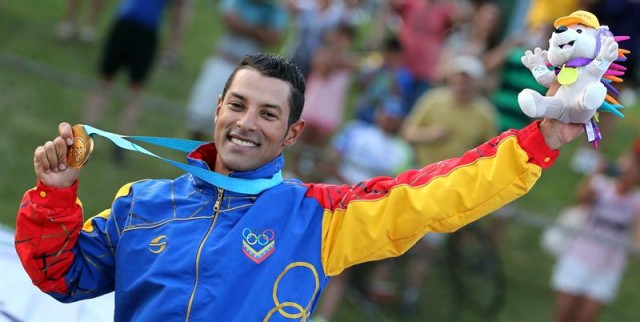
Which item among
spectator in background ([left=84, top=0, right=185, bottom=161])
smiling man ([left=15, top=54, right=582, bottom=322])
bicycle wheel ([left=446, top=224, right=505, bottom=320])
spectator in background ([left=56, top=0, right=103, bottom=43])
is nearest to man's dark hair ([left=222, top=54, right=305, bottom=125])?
smiling man ([left=15, top=54, right=582, bottom=322])

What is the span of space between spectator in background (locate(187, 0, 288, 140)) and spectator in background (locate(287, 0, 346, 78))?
0.83 metres

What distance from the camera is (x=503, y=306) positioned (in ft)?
24.8

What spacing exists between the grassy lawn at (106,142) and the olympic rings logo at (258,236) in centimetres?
395

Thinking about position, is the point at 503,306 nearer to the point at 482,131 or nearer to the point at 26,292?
the point at 482,131

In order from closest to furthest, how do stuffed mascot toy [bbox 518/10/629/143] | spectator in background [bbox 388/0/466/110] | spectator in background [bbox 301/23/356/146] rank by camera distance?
stuffed mascot toy [bbox 518/10/629/143]
spectator in background [bbox 301/23/356/146]
spectator in background [bbox 388/0/466/110]

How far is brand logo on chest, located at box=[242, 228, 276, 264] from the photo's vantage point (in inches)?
117

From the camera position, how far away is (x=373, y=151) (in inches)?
283

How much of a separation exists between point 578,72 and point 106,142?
5.85 m

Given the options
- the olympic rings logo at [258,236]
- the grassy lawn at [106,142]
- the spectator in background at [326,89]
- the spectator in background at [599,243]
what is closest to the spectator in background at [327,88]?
the spectator in background at [326,89]

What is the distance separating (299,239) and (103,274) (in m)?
0.60

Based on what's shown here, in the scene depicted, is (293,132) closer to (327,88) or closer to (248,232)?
(248,232)

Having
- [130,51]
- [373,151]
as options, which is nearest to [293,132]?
[373,151]

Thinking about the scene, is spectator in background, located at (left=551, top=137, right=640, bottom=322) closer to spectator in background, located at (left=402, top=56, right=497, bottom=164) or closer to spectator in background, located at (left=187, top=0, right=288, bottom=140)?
spectator in background, located at (left=402, top=56, right=497, bottom=164)

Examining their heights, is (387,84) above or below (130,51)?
below
